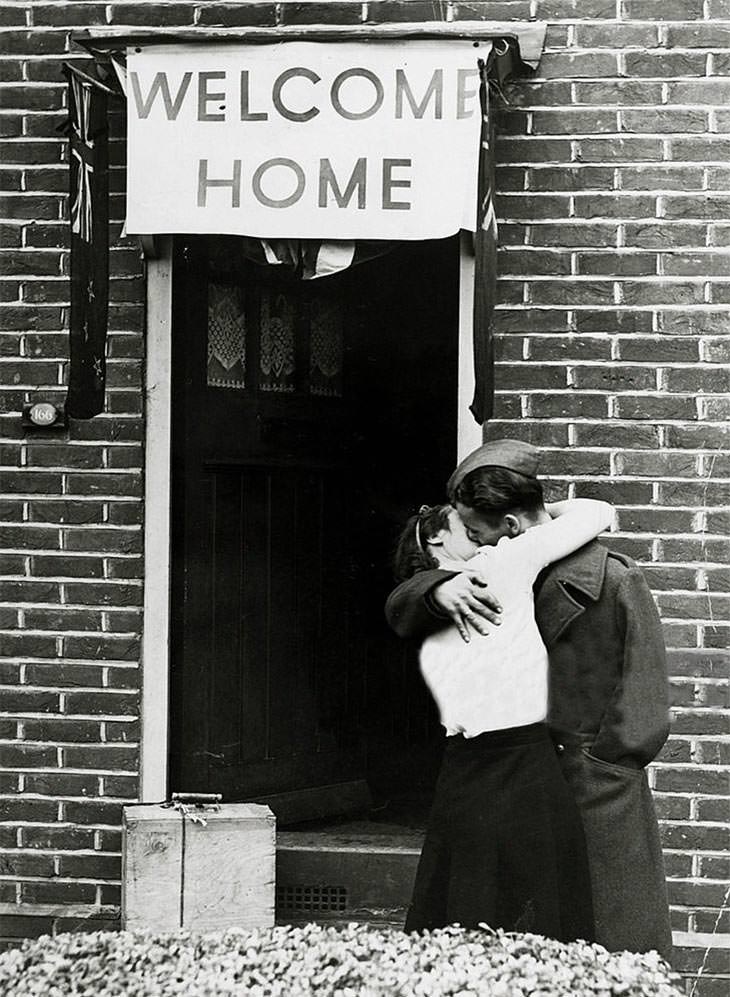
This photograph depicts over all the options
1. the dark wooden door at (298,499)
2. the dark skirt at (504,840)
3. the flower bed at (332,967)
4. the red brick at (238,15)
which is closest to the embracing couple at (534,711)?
the dark skirt at (504,840)

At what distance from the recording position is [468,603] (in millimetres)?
4109

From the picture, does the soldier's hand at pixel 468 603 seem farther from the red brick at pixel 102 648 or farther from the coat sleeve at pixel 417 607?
the red brick at pixel 102 648

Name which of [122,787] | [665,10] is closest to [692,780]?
[122,787]

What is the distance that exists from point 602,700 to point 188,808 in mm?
1615

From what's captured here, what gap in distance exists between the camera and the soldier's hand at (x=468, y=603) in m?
4.11

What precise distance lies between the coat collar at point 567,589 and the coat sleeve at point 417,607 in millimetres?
313

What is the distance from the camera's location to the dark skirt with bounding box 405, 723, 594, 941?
13.4ft

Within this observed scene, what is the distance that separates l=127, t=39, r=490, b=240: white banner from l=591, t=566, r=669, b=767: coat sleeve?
1519 millimetres

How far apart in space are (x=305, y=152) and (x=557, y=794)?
2.35m

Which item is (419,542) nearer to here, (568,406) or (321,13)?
(568,406)

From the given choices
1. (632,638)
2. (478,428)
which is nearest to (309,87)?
(478,428)

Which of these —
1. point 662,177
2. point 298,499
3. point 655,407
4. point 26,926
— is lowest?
point 26,926

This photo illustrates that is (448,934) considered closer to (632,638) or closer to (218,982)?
(218,982)

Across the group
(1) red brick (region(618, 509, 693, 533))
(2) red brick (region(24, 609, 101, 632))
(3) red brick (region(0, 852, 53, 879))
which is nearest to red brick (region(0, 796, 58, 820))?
(3) red brick (region(0, 852, 53, 879))
